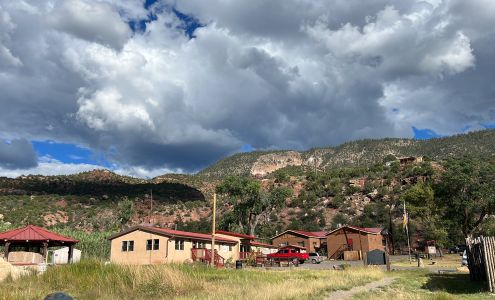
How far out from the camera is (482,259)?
18531 mm

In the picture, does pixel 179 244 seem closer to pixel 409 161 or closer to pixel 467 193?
pixel 467 193

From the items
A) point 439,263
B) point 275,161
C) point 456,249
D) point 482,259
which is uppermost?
point 275,161

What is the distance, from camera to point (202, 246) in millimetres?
47125

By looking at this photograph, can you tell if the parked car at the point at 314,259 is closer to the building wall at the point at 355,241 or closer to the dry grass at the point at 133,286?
the building wall at the point at 355,241

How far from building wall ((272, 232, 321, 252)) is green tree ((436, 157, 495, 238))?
20727mm

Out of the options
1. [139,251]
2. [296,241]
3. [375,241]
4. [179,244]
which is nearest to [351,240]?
[375,241]

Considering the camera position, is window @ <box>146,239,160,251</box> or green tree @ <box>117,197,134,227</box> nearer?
window @ <box>146,239,160,251</box>

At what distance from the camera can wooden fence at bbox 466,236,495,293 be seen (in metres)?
16.4

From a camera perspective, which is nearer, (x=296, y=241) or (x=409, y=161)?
(x=296, y=241)

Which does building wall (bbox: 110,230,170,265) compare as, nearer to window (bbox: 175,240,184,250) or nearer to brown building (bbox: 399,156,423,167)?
window (bbox: 175,240,184,250)

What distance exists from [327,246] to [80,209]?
4847 cm

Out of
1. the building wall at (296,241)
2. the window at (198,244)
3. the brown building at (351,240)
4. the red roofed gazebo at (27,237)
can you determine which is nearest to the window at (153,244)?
the window at (198,244)

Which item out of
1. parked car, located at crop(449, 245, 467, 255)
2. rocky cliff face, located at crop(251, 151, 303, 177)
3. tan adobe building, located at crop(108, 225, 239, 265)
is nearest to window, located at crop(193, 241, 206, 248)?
tan adobe building, located at crop(108, 225, 239, 265)

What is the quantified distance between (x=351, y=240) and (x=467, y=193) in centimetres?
1647
